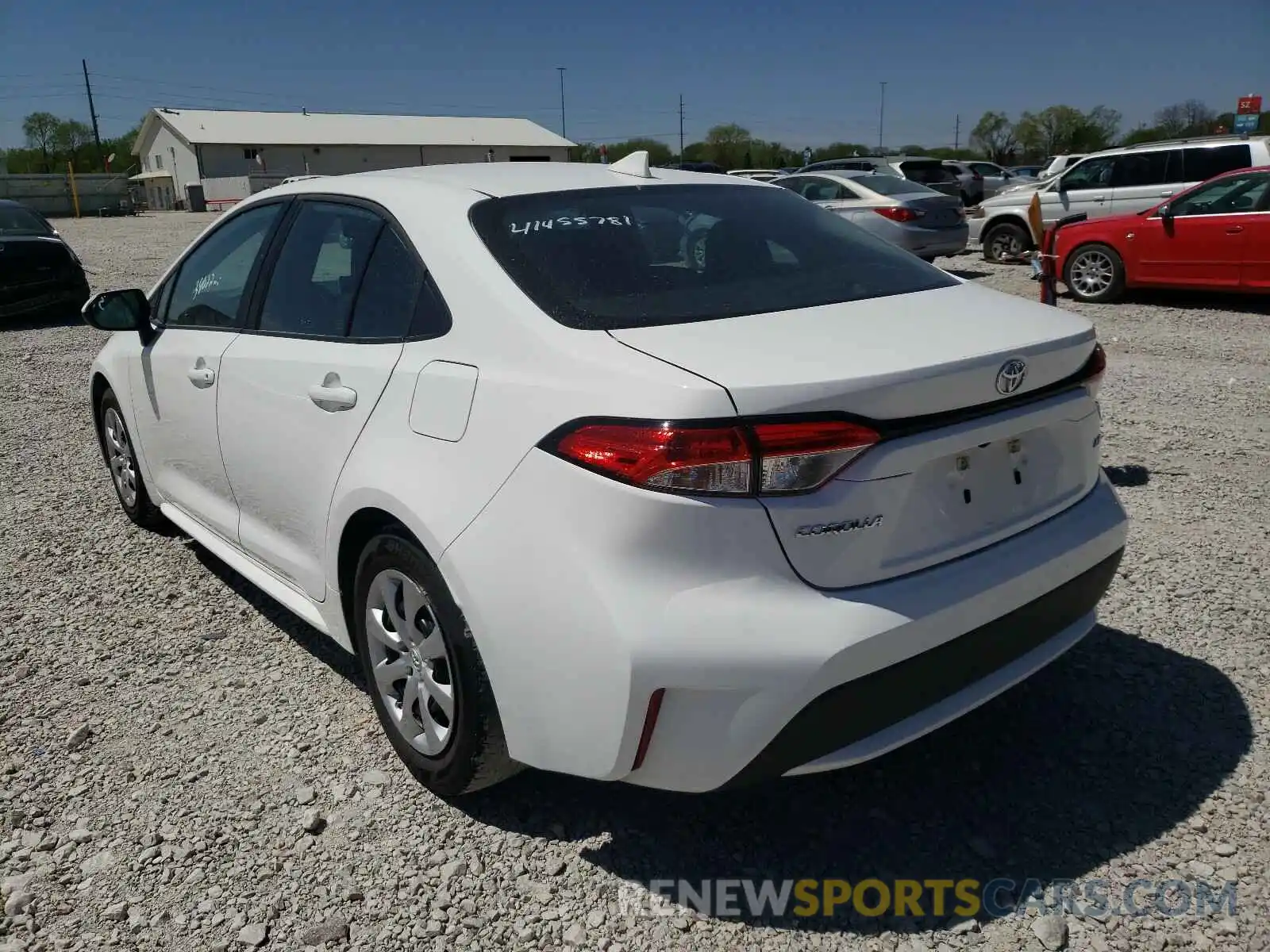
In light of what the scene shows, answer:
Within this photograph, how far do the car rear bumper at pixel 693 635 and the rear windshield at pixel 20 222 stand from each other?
12388 millimetres

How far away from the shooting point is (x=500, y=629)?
2207 millimetres

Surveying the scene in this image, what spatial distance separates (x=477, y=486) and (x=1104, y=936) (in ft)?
5.67

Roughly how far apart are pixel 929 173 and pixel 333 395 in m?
20.9

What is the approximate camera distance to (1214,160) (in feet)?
43.0

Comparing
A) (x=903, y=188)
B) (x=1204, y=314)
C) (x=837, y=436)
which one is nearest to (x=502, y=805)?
(x=837, y=436)

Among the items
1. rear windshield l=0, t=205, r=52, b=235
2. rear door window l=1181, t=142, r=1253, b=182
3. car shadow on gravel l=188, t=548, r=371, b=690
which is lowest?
car shadow on gravel l=188, t=548, r=371, b=690

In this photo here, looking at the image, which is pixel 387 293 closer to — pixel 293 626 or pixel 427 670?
pixel 427 670

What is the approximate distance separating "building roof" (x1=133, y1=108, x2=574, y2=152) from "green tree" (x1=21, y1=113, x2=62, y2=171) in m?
19.4

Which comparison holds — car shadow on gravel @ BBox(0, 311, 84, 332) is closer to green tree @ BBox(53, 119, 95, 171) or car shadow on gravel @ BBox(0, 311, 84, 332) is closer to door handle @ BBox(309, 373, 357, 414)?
door handle @ BBox(309, 373, 357, 414)

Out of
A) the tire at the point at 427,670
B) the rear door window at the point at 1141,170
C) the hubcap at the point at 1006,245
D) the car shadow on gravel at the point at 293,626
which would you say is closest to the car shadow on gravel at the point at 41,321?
the car shadow on gravel at the point at 293,626

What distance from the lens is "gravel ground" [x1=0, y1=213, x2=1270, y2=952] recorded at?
90.6 inches

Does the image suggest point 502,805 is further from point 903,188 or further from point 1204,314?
point 903,188

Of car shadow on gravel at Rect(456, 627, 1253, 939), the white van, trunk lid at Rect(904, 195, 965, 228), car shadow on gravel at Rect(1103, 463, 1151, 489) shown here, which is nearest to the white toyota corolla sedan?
car shadow on gravel at Rect(456, 627, 1253, 939)

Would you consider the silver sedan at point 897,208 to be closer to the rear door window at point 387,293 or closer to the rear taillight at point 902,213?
the rear taillight at point 902,213
